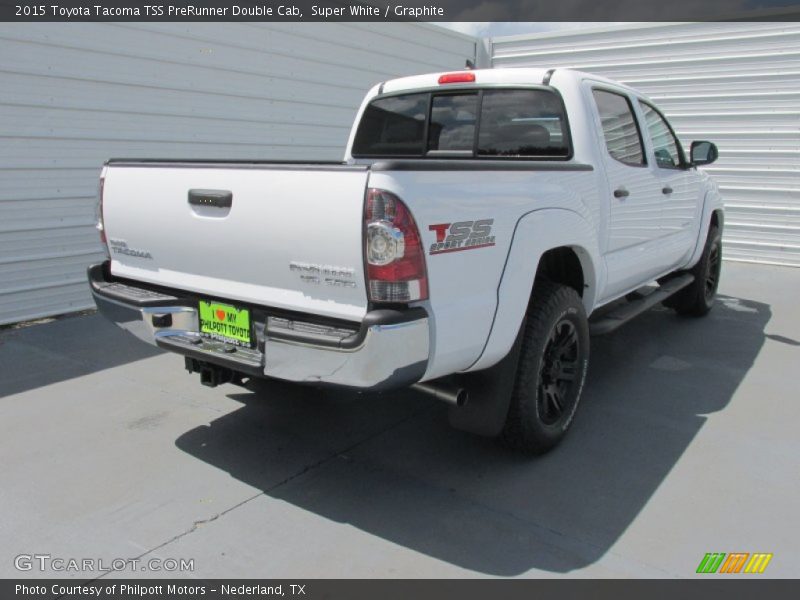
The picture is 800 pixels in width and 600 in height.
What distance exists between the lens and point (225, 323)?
Answer: 3016 mm

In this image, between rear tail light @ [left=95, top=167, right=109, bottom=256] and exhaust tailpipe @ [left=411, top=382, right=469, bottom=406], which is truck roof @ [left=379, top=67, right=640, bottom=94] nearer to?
exhaust tailpipe @ [left=411, top=382, right=469, bottom=406]

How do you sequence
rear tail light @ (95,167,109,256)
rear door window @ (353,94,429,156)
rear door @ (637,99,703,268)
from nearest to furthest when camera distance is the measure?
rear tail light @ (95,167,109,256)
rear door window @ (353,94,429,156)
rear door @ (637,99,703,268)

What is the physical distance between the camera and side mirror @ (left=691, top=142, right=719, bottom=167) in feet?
17.9

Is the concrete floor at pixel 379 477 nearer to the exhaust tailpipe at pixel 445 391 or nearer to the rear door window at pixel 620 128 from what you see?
the exhaust tailpipe at pixel 445 391

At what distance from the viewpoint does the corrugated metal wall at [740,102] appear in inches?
356

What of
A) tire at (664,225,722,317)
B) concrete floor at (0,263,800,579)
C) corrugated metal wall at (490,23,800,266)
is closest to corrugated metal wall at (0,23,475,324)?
concrete floor at (0,263,800,579)

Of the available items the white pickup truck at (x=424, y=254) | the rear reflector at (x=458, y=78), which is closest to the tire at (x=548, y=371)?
the white pickup truck at (x=424, y=254)

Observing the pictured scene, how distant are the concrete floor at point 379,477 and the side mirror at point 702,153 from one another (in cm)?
172

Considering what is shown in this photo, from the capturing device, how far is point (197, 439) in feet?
12.2

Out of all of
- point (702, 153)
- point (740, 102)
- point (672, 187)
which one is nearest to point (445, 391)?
point (672, 187)

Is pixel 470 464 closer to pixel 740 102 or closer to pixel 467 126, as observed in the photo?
pixel 467 126

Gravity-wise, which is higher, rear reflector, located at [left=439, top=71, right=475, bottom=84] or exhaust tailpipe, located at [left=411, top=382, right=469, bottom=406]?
rear reflector, located at [left=439, top=71, right=475, bottom=84]

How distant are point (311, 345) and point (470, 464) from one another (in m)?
1.31
